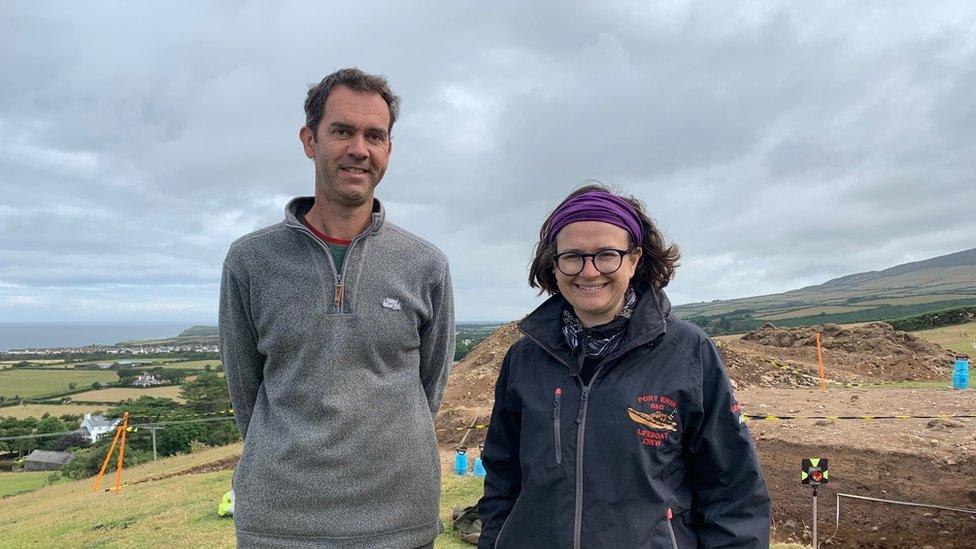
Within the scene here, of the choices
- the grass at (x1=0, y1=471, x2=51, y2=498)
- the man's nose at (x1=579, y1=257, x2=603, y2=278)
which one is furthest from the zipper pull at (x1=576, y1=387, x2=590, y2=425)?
the grass at (x1=0, y1=471, x2=51, y2=498)

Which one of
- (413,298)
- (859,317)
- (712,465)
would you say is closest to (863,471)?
(712,465)

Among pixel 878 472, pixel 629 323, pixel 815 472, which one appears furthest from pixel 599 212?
pixel 878 472

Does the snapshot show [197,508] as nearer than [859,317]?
Yes

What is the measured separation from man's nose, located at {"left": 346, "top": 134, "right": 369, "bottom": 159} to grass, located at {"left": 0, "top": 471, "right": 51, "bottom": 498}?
21031 mm

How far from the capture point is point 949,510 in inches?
266

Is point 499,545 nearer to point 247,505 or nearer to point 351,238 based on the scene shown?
point 247,505

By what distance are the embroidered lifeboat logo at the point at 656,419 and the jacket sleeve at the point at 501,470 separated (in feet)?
1.56

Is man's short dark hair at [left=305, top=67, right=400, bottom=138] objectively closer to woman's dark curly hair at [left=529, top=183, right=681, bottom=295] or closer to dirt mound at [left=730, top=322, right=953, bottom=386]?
woman's dark curly hair at [left=529, top=183, right=681, bottom=295]

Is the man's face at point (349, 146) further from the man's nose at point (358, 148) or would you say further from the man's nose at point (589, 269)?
the man's nose at point (589, 269)

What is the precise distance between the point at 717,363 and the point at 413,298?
110cm

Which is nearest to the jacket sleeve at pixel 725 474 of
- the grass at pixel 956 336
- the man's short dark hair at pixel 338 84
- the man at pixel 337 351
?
the man at pixel 337 351

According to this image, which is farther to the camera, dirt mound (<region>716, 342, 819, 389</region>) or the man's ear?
dirt mound (<region>716, 342, 819, 389</region>)

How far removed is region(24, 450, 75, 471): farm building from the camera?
2491 centimetres

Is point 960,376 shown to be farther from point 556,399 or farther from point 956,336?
point 556,399
